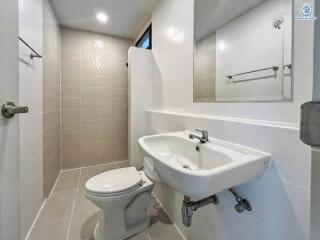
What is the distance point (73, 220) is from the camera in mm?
1528

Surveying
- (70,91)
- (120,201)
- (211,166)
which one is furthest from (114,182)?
(70,91)

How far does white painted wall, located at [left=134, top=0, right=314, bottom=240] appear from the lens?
0.65m

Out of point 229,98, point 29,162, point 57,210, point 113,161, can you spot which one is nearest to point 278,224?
point 229,98

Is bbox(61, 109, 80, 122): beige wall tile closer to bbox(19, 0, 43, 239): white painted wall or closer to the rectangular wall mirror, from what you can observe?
bbox(19, 0, 43, 239): white painted wall


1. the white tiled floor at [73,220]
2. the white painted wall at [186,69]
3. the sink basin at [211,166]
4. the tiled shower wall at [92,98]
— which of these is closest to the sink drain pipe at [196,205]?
the sink basin at [211,166]

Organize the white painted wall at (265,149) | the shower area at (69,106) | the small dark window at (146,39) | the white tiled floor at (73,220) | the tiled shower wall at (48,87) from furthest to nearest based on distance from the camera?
the small dark window at (146,39), the tiled shower wall at (48,87), the shower area at (69,106), the white tiled floor at (73,220), the white painted wall at (265,149)

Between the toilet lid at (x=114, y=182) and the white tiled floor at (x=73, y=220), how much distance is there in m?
0.46

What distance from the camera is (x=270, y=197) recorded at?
740 millimetres

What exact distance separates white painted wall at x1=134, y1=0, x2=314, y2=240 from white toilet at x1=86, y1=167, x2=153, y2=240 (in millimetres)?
308

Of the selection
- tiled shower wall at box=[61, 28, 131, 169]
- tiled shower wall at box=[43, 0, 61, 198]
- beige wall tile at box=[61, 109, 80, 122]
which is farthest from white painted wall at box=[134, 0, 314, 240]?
beige wall tile at box=[61, 109, 80, 122]

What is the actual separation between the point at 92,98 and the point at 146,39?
4.22 ft

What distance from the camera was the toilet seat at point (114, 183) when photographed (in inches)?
46.8

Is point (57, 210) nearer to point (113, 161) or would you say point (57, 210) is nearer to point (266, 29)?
point (113, 161)

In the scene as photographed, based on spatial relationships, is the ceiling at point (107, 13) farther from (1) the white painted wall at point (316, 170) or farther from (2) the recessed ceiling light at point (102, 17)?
(1) the white painted wall at point (316, 170)
